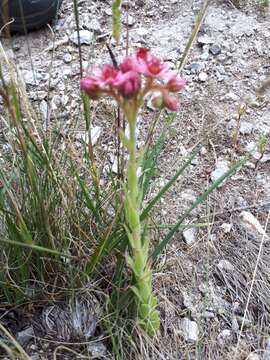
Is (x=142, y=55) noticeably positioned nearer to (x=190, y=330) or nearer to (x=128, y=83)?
(x=128, y=83)

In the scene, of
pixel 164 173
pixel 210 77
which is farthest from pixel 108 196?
pixel 210 77

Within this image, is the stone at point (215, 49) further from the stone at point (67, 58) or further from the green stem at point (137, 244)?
the green stem at point (137, 244)

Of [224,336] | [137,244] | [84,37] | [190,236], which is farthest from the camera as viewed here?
[84,37]

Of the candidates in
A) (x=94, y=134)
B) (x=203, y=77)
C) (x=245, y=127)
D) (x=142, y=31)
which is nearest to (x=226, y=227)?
(x=245, y=127)

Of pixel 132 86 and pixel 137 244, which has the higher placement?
pixel 132 86

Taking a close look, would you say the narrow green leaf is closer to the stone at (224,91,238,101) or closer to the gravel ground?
the gravel ground

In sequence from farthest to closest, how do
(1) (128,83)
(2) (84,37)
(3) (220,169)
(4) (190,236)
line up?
(2) (84,37), (3) (220,169), (4) (190,236), (1) (128,83)

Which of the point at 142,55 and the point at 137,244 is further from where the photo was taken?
the point at 137,244
